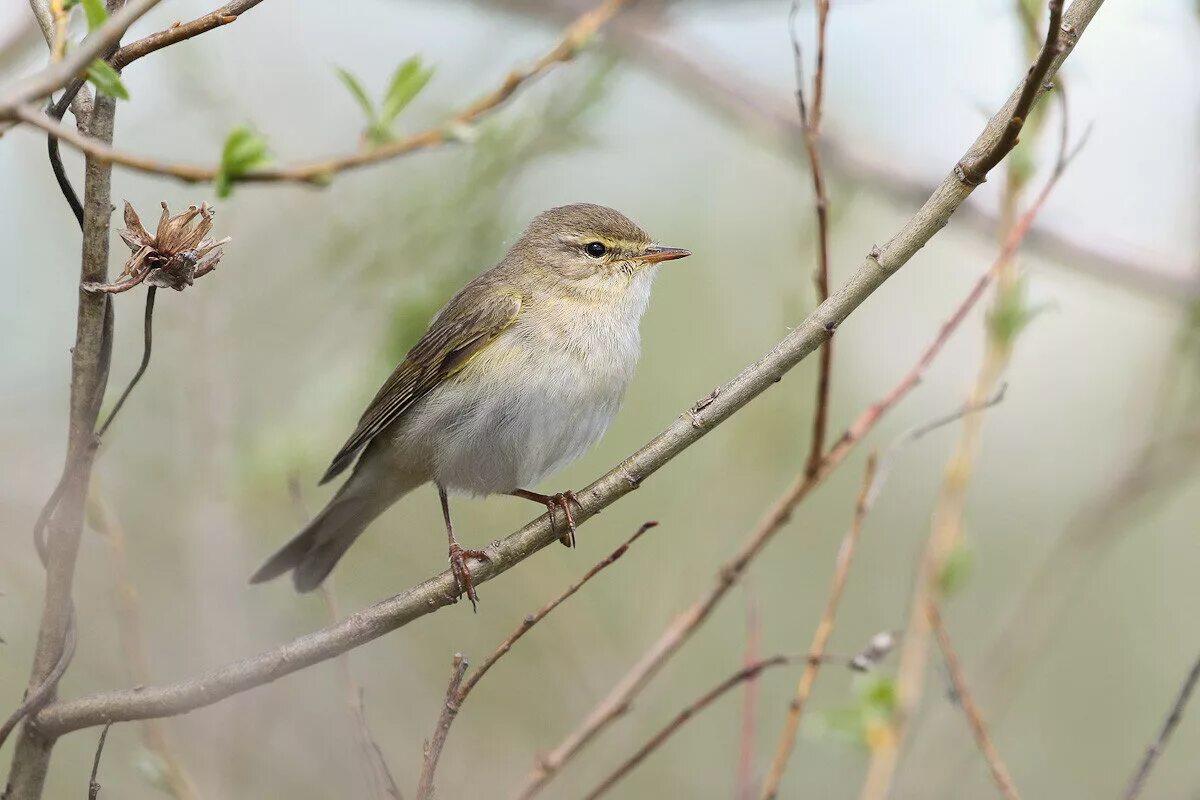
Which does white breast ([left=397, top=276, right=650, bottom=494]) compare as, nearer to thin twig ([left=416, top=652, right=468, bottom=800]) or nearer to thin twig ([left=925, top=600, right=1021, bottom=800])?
thin twig ([left=925, top=600, right=1021, bottom=800])

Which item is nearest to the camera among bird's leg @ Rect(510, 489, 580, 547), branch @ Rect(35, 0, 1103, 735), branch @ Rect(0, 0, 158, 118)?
branch @ Rect(0, 0, 158, 118)

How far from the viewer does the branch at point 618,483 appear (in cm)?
205

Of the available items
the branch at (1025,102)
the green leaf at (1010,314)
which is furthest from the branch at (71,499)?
the green leaf at (1010,314)

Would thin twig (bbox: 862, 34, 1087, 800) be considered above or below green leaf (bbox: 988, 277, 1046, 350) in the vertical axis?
below

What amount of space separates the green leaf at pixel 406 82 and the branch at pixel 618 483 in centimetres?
87

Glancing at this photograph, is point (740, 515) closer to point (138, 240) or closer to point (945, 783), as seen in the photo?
point (945, 783)

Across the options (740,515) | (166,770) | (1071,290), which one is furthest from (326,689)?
(1071,290)

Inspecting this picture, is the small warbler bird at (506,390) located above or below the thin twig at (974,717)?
above

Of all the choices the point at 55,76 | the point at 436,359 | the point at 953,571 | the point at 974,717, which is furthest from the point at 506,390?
the point at 55,76

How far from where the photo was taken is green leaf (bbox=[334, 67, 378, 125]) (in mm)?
1469

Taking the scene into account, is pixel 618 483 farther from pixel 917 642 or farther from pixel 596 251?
pixel 596 251

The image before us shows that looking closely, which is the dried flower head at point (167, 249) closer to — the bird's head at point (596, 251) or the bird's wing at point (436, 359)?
the bird's wing at point (436, 359)

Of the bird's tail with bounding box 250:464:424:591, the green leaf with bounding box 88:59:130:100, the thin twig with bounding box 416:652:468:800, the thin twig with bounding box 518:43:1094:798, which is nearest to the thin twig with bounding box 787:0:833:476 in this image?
the thin twig with bounding box 518:43:1094:798

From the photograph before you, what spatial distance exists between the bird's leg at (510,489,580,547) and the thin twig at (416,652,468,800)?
21.3 inches
